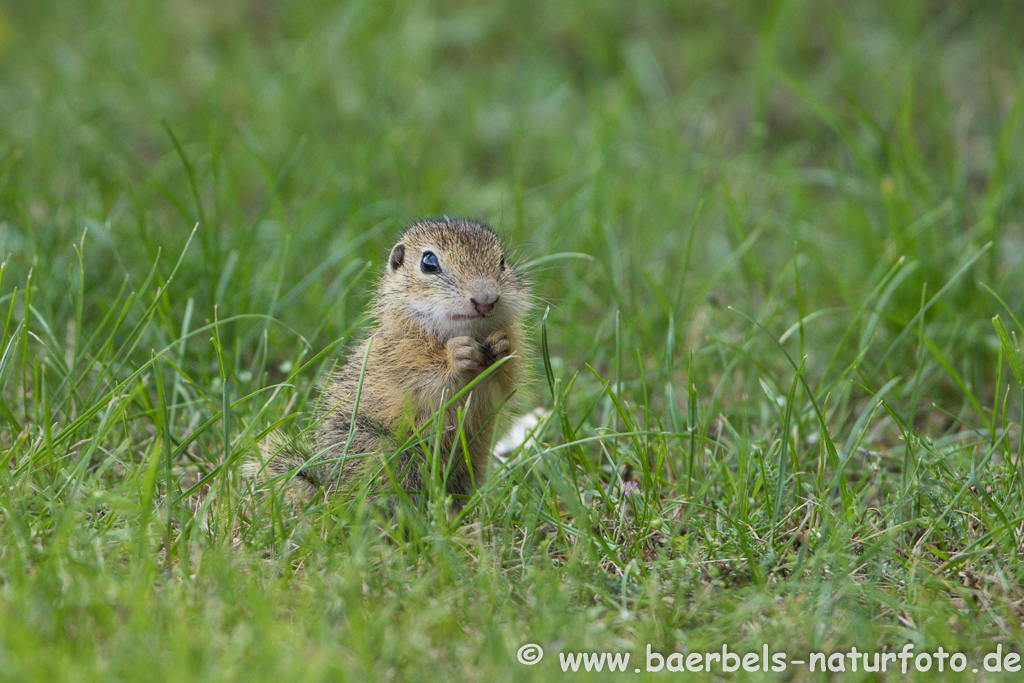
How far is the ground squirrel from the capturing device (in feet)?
11.9

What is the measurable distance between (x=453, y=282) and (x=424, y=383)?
44 cm

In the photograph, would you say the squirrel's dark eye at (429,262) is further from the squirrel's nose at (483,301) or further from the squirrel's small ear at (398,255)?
the squirrel's nose at (483,301)

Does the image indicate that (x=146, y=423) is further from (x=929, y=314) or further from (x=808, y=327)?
(x=929, y=314)

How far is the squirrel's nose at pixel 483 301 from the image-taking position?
377cm

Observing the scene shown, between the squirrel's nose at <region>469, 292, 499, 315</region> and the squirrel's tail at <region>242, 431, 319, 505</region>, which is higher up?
the squirrel's nose at <region>469, 292, 499, 315</region>

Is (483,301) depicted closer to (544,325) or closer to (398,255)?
(544,325)

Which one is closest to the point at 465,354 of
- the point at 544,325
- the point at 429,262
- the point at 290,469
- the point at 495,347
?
the point at 495,347

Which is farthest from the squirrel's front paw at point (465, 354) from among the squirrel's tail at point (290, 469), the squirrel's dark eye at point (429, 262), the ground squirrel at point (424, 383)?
the squirrel's tail at point (290, 469)

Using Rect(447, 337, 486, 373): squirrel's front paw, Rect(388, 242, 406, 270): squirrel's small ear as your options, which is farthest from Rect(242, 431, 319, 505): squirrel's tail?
Rect(388, 242, 406, 270): squirrel's small ear

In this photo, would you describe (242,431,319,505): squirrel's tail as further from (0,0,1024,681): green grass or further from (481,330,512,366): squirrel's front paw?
(481,330,512,366): squirrel's front paw

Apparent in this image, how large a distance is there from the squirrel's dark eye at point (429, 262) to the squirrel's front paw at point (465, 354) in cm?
45

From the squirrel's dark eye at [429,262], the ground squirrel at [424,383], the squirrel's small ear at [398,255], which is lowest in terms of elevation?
the ground squirrel at [424,383]

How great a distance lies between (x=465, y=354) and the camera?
3654 mm

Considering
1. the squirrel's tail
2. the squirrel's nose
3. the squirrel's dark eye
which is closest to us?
the squirrel's tail
